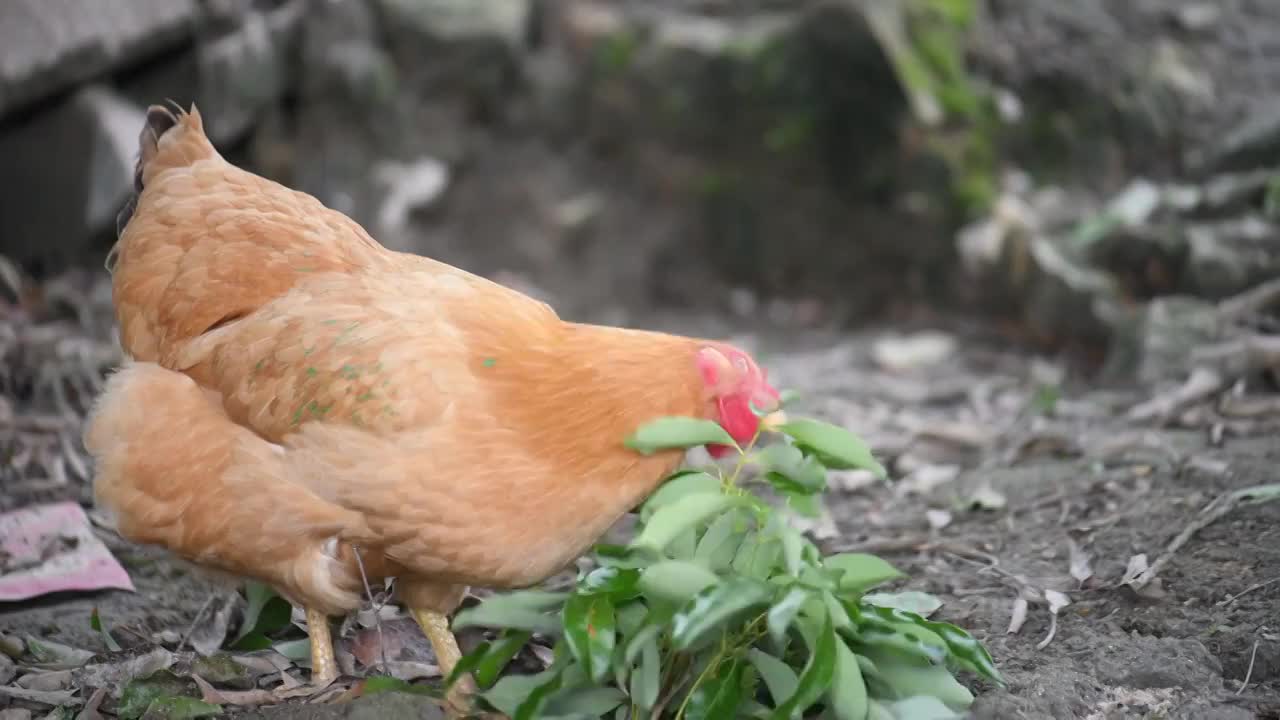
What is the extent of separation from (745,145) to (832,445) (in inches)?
175

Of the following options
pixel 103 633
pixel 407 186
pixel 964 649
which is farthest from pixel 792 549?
pixel 407 186

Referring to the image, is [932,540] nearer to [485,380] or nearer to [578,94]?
[485,380]

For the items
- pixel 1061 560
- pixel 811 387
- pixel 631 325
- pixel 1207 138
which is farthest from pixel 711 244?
pixel 1061 560

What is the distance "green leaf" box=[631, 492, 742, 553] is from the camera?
2.08 metres

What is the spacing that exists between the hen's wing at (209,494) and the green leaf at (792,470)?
0.86 m

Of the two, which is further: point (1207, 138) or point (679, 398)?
point (1207, 138)

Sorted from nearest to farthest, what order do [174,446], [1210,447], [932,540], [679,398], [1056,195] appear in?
1. [679,398]
2. [174,446]
3. [932,540]
4. [1210,447]
5. [1056,195]

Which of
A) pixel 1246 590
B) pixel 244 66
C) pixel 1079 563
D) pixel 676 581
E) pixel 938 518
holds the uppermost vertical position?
pixel 244 66

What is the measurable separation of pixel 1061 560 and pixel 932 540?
0.36 meters

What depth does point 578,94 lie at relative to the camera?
6730mm

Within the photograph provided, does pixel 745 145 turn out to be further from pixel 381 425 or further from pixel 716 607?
pixel 716 607

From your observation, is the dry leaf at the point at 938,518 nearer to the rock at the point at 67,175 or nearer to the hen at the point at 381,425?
the hen at the point at 381,425

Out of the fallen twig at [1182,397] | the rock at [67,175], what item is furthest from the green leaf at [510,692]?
the rock at [67,175]

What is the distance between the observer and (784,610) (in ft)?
6.72
